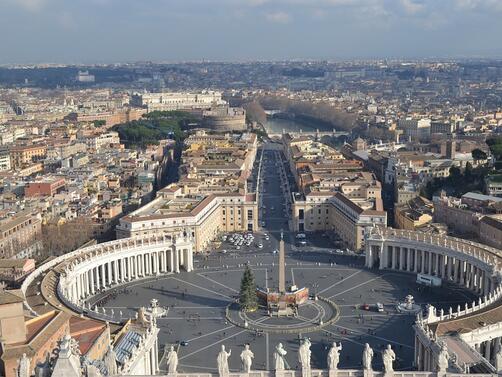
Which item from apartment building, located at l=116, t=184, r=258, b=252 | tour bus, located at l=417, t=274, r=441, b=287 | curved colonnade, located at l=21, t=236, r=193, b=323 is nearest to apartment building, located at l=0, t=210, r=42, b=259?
apartment building, located at l=116, t=184, r=258, b=252

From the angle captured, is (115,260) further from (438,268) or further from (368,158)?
(368,158)

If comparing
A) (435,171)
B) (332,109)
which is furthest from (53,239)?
(332,109)

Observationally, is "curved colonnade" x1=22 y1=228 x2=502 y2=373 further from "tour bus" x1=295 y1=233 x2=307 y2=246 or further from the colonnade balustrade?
"tour bus" x1=295 y1=233 x2=307 y2=246

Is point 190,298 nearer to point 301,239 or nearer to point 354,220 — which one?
point 301,239

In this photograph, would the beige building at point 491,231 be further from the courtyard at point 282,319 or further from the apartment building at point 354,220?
the apartment building at point 354,220

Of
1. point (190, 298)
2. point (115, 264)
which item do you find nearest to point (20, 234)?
point (115, 264)
